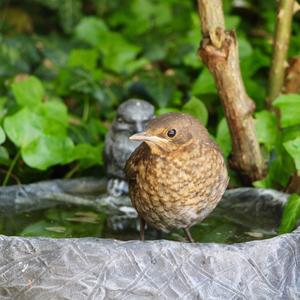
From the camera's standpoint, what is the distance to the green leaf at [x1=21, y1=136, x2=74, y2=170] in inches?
181

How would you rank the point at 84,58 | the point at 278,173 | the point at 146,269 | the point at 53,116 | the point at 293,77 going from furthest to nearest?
the point at 84,58, the point at 53,116, the point at 293,77, the point at 278,173, the point at 146,269

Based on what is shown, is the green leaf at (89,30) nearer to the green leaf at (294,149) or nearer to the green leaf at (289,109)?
the green leaf at (289,109)

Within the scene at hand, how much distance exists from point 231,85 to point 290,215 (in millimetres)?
805

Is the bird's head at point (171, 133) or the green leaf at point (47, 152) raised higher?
the bird's head at point (171, 133)

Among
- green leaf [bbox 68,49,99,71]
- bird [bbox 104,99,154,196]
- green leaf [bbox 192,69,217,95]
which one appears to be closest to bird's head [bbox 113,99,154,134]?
bird [bbox 104,99,154,196]

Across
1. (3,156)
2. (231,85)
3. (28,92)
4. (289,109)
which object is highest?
(231,85)

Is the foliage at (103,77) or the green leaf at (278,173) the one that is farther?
→ the foliage at (103,77)

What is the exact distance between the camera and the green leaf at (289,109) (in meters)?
4.35

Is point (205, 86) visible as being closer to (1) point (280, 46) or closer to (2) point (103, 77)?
(1) point (280, 46)

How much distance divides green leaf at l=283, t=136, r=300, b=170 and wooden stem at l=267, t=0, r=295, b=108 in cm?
87

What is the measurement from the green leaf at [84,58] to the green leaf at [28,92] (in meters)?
0.69

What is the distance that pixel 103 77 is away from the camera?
6039 mm

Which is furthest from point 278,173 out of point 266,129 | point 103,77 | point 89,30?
point 89,30

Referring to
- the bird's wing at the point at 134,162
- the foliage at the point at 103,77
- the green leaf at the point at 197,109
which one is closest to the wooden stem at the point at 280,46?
the foliage at the point at 103,77
